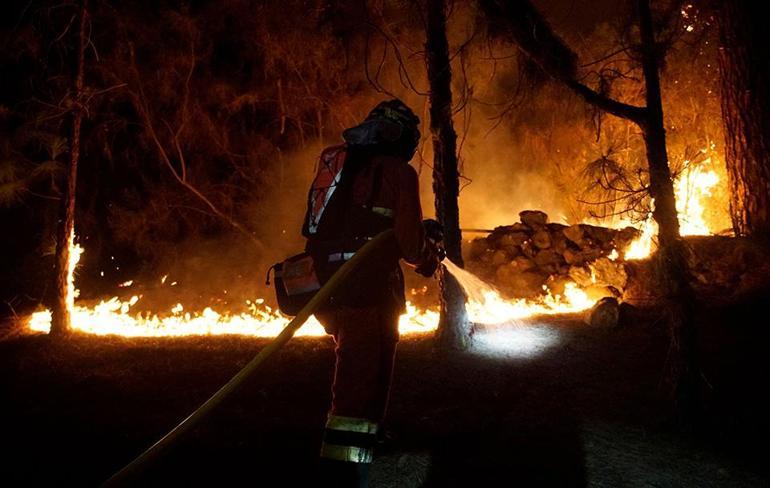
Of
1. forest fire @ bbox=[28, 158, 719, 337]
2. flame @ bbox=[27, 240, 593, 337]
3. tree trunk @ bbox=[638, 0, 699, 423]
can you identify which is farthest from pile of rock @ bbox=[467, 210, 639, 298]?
tree trunk @ bbox=[638, 0, 699, 423]

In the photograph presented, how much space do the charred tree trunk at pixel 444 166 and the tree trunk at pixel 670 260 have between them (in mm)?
2660

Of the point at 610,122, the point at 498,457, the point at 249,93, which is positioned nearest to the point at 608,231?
the point at 610,122

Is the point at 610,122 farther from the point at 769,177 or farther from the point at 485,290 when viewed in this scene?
the point at 485,290

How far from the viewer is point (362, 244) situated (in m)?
3.11

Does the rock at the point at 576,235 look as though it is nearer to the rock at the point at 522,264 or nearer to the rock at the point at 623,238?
the rock at the point at 623,238

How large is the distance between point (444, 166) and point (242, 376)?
13.5ft

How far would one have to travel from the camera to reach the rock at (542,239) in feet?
33.6

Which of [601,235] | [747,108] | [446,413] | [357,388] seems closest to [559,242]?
[601,235]

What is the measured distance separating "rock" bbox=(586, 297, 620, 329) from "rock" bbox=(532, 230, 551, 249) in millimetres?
3445

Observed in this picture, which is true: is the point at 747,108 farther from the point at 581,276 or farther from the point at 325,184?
the point at 325,184

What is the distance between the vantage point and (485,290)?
9281 millimetres

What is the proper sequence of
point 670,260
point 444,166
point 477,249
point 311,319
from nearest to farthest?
point 670,260 < point 444,166 < point 311,319 < point 477,249

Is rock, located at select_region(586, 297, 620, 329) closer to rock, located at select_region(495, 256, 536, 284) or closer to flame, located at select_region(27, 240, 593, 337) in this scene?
flame, located at select_region(27, 240, 593, 337)

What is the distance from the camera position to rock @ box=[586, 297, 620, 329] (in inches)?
262
